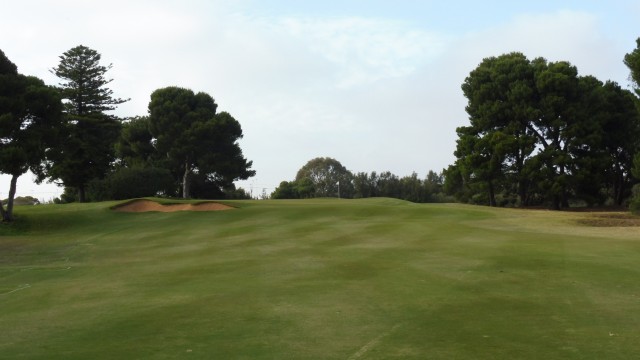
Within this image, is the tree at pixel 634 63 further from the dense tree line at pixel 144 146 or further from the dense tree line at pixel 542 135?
the dense tree line at pixel 144 146

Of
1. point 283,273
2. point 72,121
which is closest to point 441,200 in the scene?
point 72,121

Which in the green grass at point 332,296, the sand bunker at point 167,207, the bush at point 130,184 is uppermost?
the bush at point 130,184

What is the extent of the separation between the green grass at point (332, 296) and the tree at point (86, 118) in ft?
118

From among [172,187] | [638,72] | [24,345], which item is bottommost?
[24,345]

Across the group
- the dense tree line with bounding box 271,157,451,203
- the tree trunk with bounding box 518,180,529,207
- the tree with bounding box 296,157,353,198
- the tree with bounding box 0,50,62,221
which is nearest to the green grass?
the tree with bounding box 0,50,62,221

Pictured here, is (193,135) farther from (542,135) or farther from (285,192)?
(542,135)

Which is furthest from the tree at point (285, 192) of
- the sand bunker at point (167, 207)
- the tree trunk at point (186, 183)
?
the sand bunker at point (167, 207)

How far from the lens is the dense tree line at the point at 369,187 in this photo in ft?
283

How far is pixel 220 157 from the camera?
68.2m

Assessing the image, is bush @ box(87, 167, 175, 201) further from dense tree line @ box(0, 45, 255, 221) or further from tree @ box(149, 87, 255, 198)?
tree @ box(149, 87, 255, 198)

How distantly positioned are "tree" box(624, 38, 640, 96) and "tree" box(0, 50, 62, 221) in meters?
33.7

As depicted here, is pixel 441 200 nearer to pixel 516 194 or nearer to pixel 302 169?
pixel 516 194

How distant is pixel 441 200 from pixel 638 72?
1992 inches

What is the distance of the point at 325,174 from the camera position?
115 m
